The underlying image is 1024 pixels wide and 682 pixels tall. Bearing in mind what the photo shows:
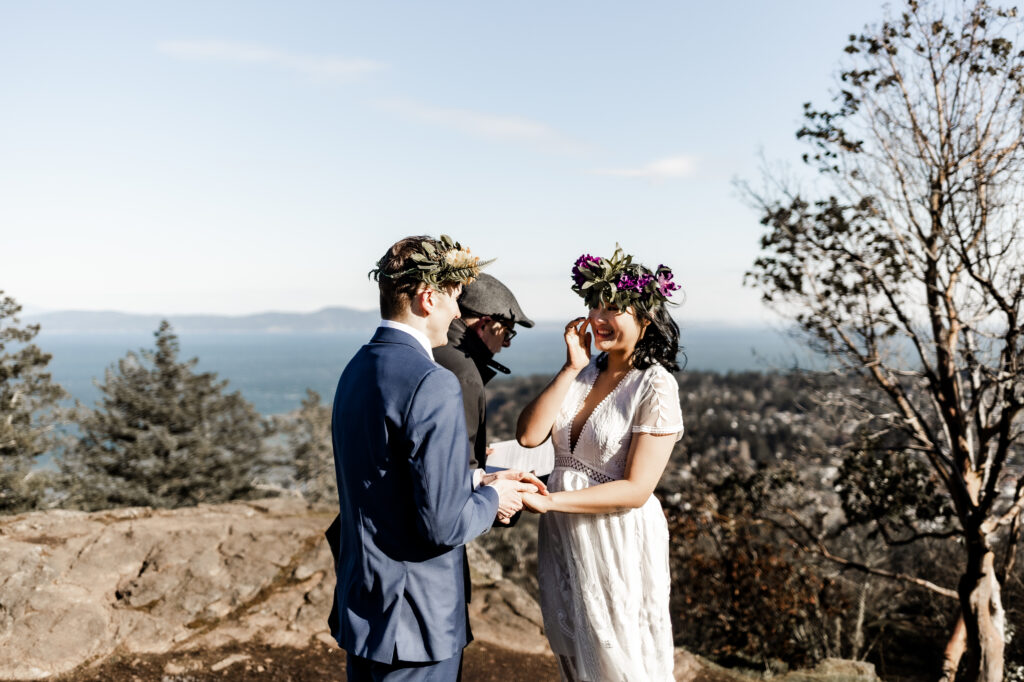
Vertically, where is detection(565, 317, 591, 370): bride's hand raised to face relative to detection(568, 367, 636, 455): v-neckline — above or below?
above

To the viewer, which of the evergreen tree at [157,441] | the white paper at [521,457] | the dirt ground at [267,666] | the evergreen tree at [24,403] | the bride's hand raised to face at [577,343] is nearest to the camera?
the bride's hand raised to face at [577,343]


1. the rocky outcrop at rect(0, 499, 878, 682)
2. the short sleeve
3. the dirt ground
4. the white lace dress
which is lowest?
the dirt ground

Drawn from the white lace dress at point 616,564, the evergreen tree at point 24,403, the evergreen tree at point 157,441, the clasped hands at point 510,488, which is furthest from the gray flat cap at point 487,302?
the evergreen tree at point 157,441

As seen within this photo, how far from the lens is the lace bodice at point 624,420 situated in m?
2.60

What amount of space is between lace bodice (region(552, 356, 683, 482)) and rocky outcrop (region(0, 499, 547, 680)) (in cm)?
303

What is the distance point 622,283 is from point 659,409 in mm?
527

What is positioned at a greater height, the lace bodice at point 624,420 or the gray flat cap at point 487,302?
the gray flat cap at point 487,302

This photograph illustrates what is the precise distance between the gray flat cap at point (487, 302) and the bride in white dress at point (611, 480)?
0.37m

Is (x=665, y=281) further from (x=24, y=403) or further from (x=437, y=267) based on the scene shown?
(x=24, y=403)

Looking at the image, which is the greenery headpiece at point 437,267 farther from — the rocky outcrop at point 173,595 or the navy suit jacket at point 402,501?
the rocky outcrop at point 173,595

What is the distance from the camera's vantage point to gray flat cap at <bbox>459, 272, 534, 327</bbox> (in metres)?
3.12

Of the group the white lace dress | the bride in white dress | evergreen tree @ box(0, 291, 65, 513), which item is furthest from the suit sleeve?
evergreen tree @ box(0, 291, 65, 513)

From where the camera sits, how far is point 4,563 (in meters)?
5.05

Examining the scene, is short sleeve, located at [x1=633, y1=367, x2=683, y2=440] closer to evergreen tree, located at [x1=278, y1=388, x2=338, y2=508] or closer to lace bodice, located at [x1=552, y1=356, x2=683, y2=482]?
lace bodice, located at [x1=552, y1=356, x2=683, y2=482]
